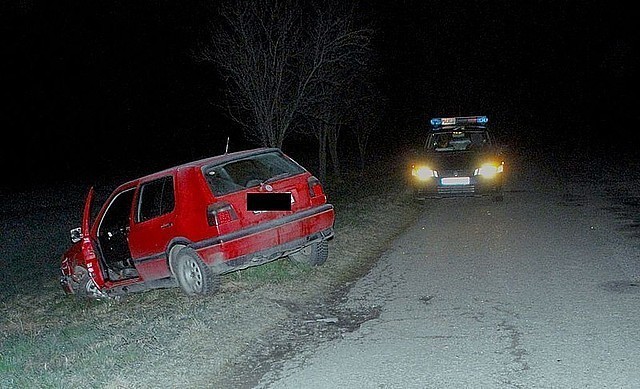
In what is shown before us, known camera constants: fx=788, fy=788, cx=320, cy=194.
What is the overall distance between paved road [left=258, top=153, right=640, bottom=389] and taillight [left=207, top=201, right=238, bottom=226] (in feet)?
5.35

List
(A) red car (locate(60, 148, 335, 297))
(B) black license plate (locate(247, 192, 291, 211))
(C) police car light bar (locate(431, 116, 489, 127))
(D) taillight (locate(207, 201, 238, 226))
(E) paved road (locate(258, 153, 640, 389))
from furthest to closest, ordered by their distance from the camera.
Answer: (C) police car light bar (locate(431, 116, 489, 127)) → (B) black license plate (locate(247, 192, 291, 211)) → (A) red car (locate(60, 148, 335, 297)) → (D) taillight (locate(207, 201, 238, 226)) → (E) paved road (locate(258, 153, 640, 389))

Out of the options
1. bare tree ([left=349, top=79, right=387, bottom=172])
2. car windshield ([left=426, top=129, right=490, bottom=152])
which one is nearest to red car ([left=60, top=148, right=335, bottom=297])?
car windshield ([left=426, top=129, right=490, bottom=152])

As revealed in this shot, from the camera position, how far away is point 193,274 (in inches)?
358

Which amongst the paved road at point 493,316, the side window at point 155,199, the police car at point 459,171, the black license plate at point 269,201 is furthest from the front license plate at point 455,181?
the side window at point 155,199

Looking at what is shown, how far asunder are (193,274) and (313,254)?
200 cm

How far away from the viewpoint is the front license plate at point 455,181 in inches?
687

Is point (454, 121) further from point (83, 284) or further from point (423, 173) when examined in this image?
point (83, 284)

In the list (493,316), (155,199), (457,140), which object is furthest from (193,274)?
(457,140)

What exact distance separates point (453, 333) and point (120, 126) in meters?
40.3

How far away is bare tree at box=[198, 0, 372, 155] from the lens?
16797 millimetres

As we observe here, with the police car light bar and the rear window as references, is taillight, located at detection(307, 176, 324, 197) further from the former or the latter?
the police car light bar

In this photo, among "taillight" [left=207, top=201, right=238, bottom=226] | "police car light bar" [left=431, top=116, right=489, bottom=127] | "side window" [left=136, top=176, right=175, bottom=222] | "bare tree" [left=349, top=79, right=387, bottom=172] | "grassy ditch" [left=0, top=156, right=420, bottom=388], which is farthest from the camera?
"bare tree" [left=349, top=79, right=387, bottom=172]

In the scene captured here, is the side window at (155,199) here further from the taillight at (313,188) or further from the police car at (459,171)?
the police car at (459,171)

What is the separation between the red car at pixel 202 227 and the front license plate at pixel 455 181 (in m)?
7.56
